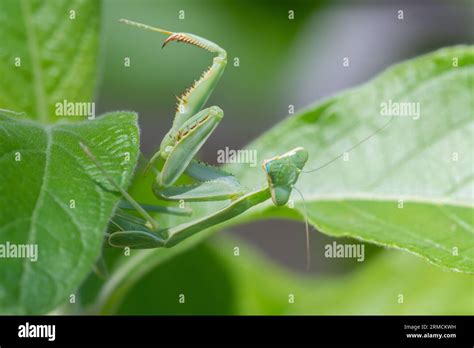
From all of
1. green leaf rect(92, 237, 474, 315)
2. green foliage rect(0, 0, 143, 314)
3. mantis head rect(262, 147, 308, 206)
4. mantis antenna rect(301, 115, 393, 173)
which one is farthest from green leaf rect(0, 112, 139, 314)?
green leaf rect(92, 237, 474, 315)

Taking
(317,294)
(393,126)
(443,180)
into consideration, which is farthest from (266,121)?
(443,180)

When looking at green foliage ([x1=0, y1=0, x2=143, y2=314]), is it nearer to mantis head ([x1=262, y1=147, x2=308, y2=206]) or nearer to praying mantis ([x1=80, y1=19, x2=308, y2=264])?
praying mantis ([x1=80, y1=19, x2=308, y2=264])

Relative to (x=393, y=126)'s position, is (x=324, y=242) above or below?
below

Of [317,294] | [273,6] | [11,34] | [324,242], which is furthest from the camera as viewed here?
[273,6]

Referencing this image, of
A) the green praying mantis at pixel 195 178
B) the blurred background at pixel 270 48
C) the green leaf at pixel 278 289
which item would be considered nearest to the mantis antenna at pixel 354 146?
the green praying mantis at pixel 195 178

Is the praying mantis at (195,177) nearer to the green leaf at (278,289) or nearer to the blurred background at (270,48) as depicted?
the green leaf at (278,289)

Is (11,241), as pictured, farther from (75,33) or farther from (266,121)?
(266,121)
